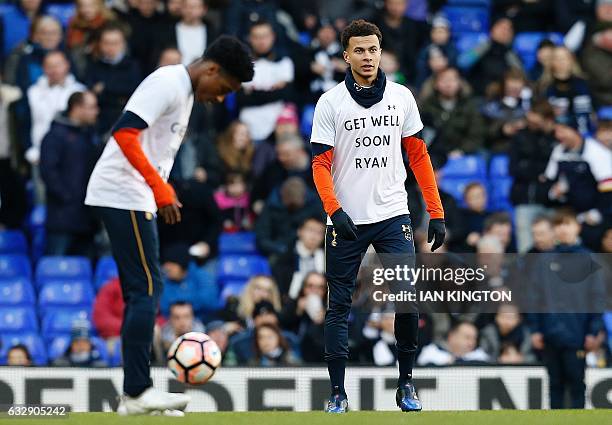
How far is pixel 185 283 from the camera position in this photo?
47.0ft

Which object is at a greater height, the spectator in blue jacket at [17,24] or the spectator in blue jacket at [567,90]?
the spectator in blue jacket at [17,24]

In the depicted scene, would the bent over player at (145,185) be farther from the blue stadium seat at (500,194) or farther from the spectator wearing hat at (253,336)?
the blue stadium seat at (500,194)

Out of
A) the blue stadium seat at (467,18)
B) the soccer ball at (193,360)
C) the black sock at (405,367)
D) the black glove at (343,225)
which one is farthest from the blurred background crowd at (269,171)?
the black glove at (343,225)

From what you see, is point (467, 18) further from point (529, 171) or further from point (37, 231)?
point (37, 231)

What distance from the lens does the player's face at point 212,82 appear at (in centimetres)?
845

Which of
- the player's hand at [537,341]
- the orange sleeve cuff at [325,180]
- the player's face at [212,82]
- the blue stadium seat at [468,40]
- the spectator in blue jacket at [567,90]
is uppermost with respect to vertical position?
the blue stadium seat at [468,40]

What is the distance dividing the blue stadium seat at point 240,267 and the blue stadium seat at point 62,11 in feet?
12.9

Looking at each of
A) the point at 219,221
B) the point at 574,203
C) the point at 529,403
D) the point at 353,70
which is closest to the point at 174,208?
the point at 353,70

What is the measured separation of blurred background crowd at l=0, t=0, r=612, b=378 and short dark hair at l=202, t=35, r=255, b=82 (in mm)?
5208

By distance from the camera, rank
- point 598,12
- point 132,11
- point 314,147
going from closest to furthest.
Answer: point 314,147, point 132,11, point 598,12

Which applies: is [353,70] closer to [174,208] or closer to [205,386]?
[174,208]

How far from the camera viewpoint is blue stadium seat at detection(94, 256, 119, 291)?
48.1ft

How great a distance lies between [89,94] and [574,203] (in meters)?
5.20

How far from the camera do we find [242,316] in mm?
13898
